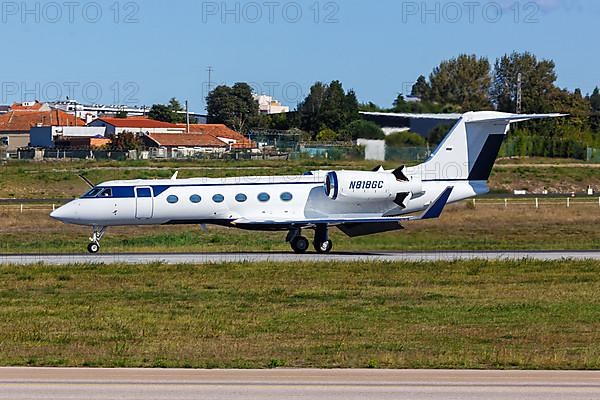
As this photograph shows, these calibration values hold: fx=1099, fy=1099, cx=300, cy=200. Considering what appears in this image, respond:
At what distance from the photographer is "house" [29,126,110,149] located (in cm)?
10547

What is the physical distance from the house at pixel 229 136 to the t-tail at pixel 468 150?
37008 mm

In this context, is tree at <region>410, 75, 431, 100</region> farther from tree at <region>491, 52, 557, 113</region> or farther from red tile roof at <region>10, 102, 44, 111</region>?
red tile roof at <region>10, 102, 44, 111</region>

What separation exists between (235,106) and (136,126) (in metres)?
28.7

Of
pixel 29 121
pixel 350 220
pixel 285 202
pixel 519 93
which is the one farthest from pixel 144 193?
pixel 29 121

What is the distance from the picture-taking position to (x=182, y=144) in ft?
277

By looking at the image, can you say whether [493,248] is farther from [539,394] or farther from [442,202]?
[539,394]

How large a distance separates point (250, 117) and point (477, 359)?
61.1 metres

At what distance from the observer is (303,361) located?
1520cm

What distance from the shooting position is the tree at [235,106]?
74.7 metres

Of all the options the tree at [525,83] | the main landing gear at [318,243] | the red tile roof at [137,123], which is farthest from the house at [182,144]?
the main landing gear at [318,243]

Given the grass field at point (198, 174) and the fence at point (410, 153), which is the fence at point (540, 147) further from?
the fence at point (410, 153)

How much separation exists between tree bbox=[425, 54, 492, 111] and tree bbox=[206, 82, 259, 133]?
36505 millimetres

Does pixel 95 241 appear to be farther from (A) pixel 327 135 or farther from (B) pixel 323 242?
(A) pixel 327 135

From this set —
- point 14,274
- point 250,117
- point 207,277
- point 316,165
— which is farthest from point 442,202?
point 250,117
